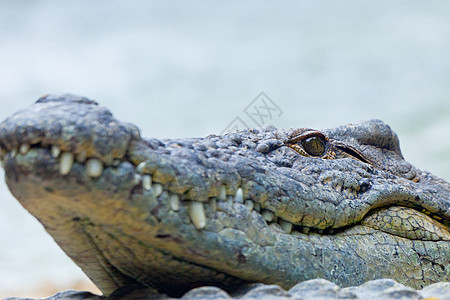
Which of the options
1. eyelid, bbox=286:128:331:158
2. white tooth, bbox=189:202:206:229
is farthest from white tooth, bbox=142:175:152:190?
eyelid, bbox=286:128:331:158

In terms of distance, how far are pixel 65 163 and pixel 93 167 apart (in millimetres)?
108

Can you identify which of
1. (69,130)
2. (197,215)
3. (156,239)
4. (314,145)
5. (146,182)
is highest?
(314,145)

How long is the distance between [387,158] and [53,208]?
9.81 feet

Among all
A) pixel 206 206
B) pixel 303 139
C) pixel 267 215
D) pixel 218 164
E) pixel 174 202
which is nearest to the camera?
pixel 174 202

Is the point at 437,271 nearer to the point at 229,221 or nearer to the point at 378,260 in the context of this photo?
the point at 378,260

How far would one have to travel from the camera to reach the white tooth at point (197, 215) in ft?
7.79

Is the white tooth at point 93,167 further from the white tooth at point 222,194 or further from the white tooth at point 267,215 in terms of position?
the white tooth at point 267,215

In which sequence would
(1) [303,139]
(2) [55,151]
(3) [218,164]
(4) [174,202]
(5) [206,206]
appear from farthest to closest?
(1) [303,139] < (3) [218,164] < (5) [206,206] < (4) [174,202] < (2) [55,151]

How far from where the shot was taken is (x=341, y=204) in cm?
324

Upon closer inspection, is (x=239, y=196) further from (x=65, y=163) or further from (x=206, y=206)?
(x=65, y=163)

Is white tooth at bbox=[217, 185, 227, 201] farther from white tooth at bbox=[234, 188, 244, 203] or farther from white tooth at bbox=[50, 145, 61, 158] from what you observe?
white tooth at bbox=[50, 145, 61, 158]

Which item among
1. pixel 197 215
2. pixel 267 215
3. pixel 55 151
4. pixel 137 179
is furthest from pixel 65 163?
pixel 267 215

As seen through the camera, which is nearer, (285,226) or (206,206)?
(206,206)

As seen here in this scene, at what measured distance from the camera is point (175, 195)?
7.64 feet
